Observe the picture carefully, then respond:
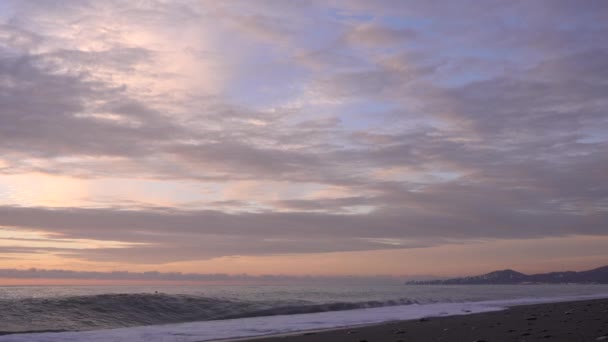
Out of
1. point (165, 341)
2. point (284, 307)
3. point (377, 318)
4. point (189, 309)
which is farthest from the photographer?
point (284, 307)

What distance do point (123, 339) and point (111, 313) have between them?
9981 millimetres

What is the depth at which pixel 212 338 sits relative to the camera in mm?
16109

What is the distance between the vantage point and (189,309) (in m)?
28.0

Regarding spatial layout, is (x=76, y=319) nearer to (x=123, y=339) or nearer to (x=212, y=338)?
(x=123, y=339)

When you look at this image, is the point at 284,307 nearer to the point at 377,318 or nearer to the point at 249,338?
the point at 377,318

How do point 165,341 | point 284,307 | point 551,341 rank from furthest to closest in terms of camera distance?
1. point 284,307
2. point 165,341
3. point 551,341

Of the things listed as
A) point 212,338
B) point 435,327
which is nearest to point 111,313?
point 212,338

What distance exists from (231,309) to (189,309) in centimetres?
229

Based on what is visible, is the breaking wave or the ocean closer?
the ocean

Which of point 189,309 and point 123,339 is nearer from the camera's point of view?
point 123,339

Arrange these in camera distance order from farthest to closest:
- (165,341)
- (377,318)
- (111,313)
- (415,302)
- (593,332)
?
(415,302) < (111,313) < (377,318) < (165,341) < (593,332)

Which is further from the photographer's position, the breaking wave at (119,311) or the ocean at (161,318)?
the breaking wave at (119,311)

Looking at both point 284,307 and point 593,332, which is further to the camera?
point 284,307

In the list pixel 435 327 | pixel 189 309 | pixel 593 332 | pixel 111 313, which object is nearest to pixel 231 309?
pixel 189 309
